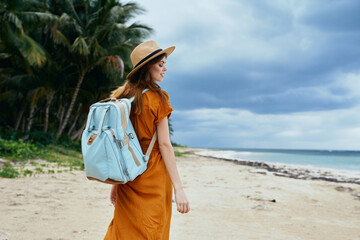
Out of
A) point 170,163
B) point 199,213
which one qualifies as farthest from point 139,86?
point 199,213

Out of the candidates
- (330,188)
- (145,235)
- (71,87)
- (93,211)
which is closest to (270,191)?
(330,188)

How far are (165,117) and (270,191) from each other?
579 centimetres

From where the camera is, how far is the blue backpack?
1.41 m

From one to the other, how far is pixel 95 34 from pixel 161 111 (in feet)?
43.7

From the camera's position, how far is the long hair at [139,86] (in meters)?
1.62

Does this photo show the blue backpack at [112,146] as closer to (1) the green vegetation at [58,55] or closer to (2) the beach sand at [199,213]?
(2) the beach sand at [199,213]

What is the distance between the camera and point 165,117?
1.63 meters

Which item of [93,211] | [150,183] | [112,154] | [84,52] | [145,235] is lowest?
[93,211]

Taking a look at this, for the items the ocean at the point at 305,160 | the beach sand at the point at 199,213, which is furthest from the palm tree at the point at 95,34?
the ocean at the point at 305,160

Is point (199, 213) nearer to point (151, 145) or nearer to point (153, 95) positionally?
point (151, 145)

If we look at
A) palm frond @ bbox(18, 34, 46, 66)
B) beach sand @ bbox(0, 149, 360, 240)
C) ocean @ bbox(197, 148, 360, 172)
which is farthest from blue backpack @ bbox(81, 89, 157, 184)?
ocean @ bbox(197, 148, 360, 172)

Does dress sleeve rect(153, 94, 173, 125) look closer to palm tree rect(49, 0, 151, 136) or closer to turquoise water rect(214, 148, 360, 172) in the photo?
palm tree rect(49, 0, 151, 136)

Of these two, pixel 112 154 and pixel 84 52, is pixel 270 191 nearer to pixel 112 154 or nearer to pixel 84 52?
pixel 112 154

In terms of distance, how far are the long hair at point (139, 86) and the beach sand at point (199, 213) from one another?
6.72ft
